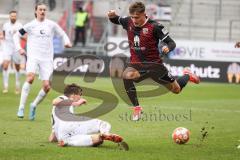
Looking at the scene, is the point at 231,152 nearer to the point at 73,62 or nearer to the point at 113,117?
the point at 113,117

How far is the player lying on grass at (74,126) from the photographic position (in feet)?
39.9

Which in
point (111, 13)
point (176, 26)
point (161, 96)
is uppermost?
point (111, 13)

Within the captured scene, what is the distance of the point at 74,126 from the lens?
12188 millimetres

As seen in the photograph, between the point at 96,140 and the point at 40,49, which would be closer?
the point at 96,140

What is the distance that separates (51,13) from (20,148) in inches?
1159

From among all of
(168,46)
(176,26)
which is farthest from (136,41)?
(176,26)

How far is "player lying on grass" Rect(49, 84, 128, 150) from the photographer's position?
12.1 metres

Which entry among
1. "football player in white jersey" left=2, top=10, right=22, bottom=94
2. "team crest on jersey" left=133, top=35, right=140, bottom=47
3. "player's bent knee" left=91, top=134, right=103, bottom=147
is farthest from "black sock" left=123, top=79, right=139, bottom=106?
"football player in white jersey" left=2, top=10, right=22, bottom=94

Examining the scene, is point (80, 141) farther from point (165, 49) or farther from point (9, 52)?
point (9, 52)

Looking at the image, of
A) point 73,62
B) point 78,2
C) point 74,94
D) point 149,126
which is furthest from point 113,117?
point 78,2

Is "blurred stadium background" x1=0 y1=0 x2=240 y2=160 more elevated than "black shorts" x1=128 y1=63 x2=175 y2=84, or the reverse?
"black shorts" x1=128 y1=63 x2=175 y2=84

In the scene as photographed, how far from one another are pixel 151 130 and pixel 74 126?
3.63 m

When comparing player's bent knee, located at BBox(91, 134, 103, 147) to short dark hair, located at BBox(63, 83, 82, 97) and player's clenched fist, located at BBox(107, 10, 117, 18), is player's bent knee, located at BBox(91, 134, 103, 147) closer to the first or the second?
short dark hair, located at BBox(63, 83, 82, 97)

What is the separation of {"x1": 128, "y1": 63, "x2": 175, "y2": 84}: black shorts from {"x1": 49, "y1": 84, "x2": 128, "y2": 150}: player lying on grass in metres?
3.86
